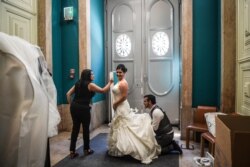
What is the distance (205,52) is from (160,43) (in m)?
1.23

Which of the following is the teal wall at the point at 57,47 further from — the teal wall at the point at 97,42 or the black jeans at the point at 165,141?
the black jeans at the point at 165,141

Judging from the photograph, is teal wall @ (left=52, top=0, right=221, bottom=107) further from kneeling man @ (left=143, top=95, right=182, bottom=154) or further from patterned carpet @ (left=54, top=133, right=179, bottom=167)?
patterned carpet @ (left=54, top=133, right=179, bottom=167)

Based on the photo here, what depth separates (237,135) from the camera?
98cm

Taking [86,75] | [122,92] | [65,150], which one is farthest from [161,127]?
[65,150]

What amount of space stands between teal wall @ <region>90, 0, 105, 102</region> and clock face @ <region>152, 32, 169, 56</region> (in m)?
1.28

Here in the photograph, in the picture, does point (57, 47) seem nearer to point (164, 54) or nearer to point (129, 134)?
point (164, 54)

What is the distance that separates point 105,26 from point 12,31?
2.56 metres

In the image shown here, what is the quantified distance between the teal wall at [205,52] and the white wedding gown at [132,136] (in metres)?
1.37

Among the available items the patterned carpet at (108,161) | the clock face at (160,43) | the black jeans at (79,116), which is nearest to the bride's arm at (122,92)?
the black jeans at (79,116)

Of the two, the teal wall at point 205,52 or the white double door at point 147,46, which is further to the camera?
the white double door at point 147,46

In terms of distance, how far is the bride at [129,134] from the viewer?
308cm

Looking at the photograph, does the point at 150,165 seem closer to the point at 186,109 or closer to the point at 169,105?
the point at 186,109

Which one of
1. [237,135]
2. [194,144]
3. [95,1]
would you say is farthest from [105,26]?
[237,135]

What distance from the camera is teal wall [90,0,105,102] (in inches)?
189
